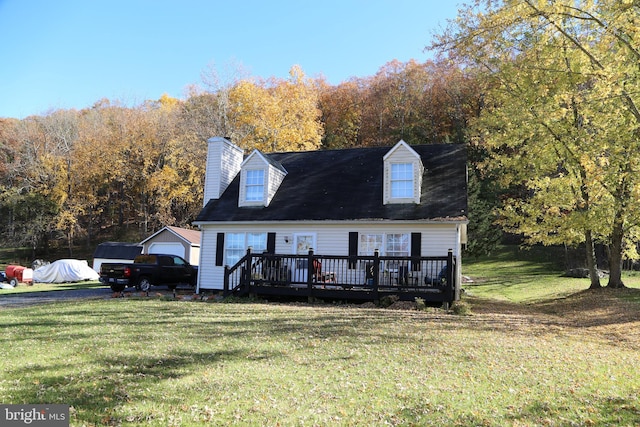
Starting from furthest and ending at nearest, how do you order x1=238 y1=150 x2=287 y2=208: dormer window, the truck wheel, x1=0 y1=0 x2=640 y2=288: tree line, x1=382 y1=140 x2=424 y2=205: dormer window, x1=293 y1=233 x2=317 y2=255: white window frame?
the truck wheel, x1=238 y1=150 x2=287 y2=208: dormer window, x1=293 y1=233 x2=317 y2=255: white window frame, x1=382 y1=140 x2=424 y2=205: dormer window, x1=0 y1=0 x2=640 y2=288: tree line

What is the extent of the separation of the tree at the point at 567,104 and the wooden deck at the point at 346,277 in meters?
5.67

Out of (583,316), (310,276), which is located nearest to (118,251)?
(310,276)

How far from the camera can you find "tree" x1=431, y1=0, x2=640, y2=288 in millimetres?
12088

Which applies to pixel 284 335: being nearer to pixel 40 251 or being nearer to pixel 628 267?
pixel 628 267

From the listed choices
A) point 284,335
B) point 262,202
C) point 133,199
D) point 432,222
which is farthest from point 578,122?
point 133,199

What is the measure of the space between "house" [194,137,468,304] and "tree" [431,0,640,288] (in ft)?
9.76

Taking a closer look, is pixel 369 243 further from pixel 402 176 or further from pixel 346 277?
pixel 402 176

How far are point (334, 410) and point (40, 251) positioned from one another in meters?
49.8

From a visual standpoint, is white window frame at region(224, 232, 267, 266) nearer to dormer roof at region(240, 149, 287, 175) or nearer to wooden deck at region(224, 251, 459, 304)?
wooden deck at region(224, 251, 459, 304)

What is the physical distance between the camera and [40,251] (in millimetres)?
45656

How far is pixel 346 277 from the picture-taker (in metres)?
15.8

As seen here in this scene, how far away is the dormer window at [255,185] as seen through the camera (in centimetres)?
1869

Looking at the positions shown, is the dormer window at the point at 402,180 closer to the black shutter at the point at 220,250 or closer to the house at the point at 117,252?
the black shutter at the point at 220,250

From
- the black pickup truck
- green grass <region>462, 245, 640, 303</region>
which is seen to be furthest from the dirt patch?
the black pickup truck
